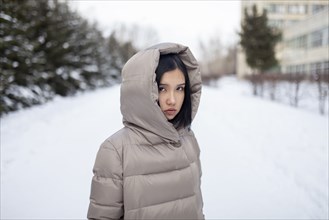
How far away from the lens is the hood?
4.64ft

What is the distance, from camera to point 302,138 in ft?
20.0

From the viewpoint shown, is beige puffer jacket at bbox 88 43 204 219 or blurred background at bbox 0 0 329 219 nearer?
beige puffer jacket at bbox 88 43 204 219

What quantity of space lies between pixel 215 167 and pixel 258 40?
66.4 feet

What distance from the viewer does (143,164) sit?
1455 mm

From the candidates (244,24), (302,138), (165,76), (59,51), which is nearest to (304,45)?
(244,24)

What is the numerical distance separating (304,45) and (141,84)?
33.3 m

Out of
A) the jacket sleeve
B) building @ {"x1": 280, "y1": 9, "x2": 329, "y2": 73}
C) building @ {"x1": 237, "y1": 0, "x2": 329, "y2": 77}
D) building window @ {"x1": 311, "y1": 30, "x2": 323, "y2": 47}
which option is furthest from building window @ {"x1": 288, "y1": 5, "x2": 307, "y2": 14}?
the jacket sleeve

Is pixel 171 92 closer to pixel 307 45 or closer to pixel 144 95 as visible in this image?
pixel 144 95

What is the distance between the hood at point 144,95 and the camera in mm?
1414

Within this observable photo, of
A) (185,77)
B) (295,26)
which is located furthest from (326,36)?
(185,77)

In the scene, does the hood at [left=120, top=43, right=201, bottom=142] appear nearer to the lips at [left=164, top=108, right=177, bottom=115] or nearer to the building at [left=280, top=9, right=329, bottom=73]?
the lips at [left=164, top=108, right=177, bottom=115]

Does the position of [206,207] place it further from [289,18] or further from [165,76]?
[289,18]

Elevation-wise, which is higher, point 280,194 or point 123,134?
point 123,134

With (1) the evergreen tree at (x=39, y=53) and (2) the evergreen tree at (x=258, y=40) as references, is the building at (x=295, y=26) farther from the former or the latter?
(1) the evergreen tree at (x=39, y=53)
